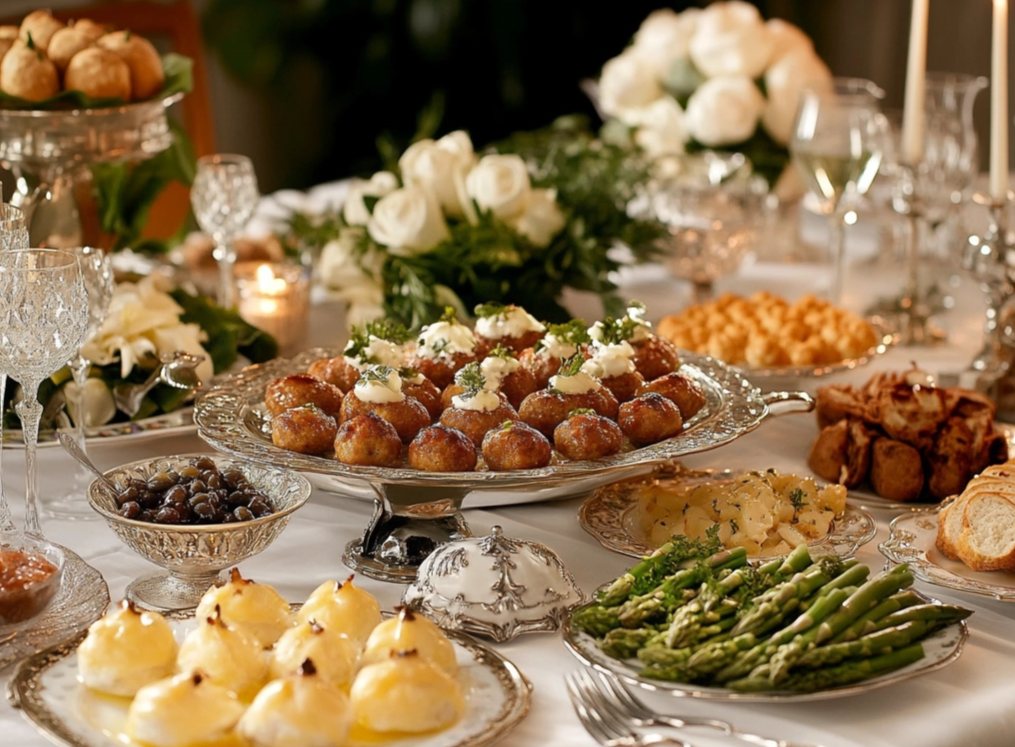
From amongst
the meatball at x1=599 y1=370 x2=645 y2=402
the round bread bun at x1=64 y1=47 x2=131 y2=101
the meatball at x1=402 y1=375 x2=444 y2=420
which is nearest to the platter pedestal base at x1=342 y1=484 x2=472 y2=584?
the meatball at x1=402 y1=375 x2=444 y2=420

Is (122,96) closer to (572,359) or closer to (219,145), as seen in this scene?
(572,359)

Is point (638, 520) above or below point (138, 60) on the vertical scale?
below

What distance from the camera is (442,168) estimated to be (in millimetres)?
2320

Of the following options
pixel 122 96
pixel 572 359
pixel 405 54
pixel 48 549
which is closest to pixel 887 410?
pixel 572 359

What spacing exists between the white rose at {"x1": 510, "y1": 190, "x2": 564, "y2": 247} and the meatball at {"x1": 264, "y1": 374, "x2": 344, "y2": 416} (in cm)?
84

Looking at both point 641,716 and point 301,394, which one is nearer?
point 641,716

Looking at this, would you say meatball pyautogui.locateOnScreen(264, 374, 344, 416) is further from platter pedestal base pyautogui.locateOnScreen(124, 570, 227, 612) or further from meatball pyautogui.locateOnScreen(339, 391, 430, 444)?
platter pedestal base pyautogui.locateOnScreen(124, 570, 227, 612)

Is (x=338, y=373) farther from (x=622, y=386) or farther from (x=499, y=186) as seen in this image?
(x=499, y=186)

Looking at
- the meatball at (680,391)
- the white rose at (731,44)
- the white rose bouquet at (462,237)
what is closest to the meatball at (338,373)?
the meatball at (680,391)

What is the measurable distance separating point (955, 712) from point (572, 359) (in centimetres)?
60

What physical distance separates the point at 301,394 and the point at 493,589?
1.24 feet

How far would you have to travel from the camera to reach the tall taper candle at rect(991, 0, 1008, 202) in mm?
2020

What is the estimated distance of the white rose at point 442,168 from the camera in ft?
7.60

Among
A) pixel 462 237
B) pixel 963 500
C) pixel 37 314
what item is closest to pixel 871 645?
pixel 963 500
